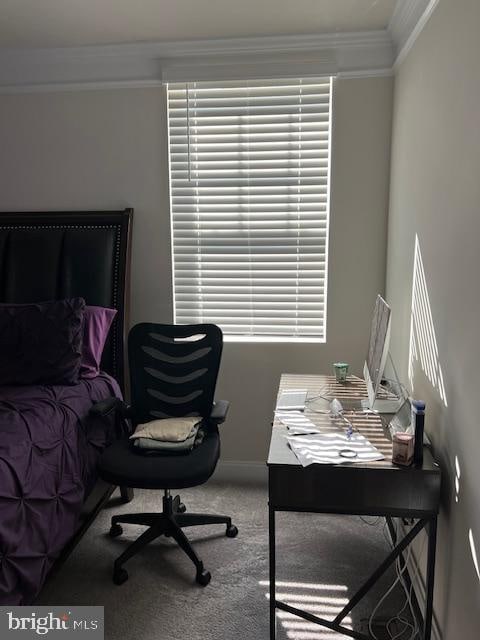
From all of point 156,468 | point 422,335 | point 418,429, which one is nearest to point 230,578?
point 156,468

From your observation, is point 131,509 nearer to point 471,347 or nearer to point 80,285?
point 80,285

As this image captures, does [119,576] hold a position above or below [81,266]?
below

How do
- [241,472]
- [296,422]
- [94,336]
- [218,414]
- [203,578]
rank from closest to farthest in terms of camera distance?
[296,422] < [203,578] < [218,414] < [94,336] < [241,472]

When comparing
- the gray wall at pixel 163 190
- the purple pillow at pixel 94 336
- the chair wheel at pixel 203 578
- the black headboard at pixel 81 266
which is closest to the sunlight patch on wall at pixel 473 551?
the chair wheel at pixel 203 578

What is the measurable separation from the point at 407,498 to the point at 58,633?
1.38 metres

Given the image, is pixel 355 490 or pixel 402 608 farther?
pixel 402 608

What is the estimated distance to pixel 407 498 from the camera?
1761mm

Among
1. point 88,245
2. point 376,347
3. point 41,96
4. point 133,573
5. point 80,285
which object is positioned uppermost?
point 41,96

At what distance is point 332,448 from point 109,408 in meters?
1.15

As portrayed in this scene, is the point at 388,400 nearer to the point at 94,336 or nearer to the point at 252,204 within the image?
the point at 252,204

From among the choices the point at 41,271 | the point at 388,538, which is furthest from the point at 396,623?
the point at 41,271

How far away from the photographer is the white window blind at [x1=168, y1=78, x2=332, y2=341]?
9.78ft

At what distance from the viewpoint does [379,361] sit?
2047mm

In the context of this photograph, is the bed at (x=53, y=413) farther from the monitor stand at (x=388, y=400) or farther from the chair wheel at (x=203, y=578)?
the monitor stand at (x=388, y=400)
